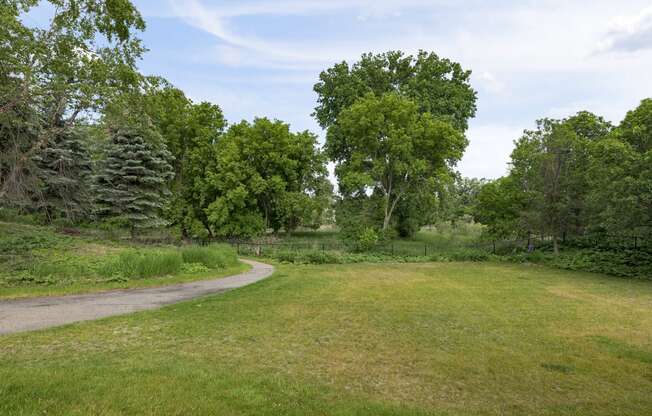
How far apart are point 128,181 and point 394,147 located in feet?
Result: 61.3

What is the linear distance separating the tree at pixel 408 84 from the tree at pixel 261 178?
5.21 meters

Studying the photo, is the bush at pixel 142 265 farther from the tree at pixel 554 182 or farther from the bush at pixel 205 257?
the tree at pixel 554 182

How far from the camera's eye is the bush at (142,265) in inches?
465

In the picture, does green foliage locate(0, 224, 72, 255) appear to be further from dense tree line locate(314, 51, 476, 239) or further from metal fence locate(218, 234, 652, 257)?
dense tree line locate(314, 51, 476, 239)

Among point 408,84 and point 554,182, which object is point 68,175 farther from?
point 554,182

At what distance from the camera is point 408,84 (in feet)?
106

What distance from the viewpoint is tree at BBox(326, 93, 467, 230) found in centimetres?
2633

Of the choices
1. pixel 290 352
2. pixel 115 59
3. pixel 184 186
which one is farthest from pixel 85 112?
pixel 184 186

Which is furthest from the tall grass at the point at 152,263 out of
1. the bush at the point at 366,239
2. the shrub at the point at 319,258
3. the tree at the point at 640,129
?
the tree at the point at 640,129

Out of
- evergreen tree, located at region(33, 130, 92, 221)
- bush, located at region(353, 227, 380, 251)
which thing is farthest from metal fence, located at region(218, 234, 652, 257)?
evergreen tree, located at region(33, 130, 92, 221)

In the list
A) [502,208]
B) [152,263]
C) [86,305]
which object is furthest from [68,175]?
[502,208]

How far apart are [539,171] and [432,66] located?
1426 centimetres

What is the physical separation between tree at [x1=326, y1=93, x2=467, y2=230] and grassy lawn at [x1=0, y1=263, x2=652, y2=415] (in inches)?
690

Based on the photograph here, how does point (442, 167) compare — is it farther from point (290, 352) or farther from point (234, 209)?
point (290, 352)
